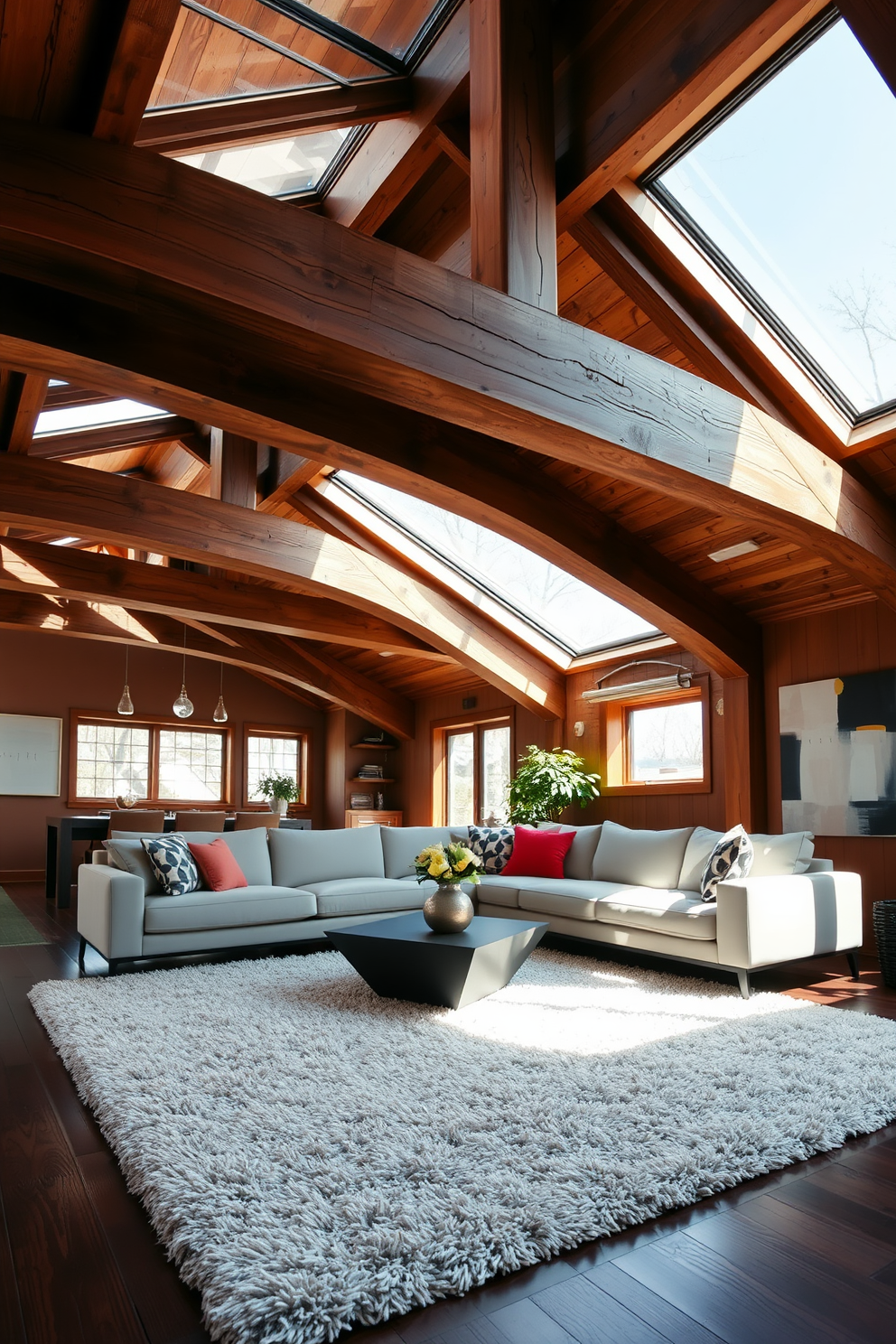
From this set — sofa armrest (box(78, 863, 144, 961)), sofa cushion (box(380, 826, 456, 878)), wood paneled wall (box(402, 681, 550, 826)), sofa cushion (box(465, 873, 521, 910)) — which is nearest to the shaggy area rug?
sofa armrest (box(78, 863, 144, 961))

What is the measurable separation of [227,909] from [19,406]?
3.01 meters

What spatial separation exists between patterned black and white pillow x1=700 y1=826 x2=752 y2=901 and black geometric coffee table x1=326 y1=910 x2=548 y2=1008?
1.06 metres

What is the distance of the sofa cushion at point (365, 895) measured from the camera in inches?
212

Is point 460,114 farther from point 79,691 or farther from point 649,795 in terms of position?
point 79,691

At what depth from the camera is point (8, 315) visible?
3.43m

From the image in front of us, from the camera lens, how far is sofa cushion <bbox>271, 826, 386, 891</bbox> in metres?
5.72

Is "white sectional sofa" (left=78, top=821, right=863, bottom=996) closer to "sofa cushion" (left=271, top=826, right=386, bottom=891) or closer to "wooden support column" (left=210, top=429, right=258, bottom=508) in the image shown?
"sofa cushion" (left=271, top=826, right=386, bottom=891)

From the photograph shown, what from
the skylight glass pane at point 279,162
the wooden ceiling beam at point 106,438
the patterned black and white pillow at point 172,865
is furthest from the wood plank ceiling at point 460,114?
the patterned black and white pillow at point 172,865

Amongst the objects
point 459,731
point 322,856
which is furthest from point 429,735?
point 322,856

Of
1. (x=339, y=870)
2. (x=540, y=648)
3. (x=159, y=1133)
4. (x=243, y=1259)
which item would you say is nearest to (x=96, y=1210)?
(x=159, y=1133)

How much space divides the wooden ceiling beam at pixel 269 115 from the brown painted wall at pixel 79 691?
7786 millimetres

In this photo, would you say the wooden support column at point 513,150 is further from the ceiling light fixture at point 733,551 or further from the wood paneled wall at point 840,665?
the wood paneled wall at point 840,665

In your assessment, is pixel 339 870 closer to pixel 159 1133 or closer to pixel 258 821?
pixel 258 821

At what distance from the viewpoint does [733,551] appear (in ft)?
18.3
